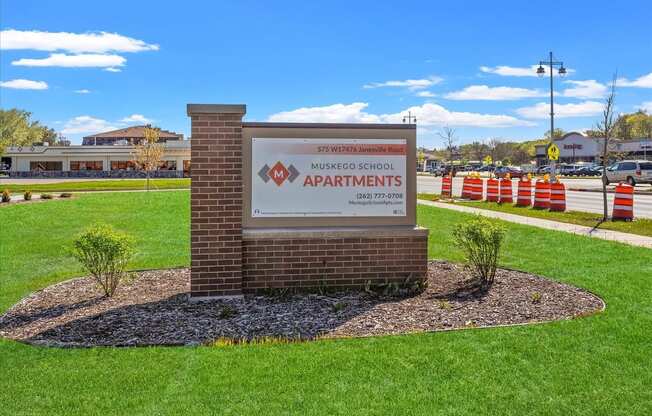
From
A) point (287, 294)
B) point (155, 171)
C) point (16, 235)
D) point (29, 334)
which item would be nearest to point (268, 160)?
point (287, 294)

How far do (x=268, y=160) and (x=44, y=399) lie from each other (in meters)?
4.33

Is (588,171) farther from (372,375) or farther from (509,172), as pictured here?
(372,375)

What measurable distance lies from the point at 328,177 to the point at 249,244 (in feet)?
4.60

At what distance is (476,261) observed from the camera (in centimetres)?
816

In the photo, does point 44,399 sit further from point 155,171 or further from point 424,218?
point 155,171

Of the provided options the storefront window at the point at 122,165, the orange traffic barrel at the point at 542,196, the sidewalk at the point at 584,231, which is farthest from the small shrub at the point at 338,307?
the storefront window at the point at 122,165

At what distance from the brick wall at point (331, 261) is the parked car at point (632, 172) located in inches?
1423

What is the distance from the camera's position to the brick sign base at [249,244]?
7410 mm

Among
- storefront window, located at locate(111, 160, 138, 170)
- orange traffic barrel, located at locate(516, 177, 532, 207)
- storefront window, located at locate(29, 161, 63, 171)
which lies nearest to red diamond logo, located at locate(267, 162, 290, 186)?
orange traffic barrel, located at locate(516, 177, 532, 207)

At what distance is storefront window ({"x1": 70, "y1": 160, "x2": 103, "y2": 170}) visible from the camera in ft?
254

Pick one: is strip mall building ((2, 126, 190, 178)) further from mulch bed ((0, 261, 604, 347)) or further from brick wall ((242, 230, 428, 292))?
mulch bed ((0, 261, 604, 347))

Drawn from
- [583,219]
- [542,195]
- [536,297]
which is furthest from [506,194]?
[536,297]

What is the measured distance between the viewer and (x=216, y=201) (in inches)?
293

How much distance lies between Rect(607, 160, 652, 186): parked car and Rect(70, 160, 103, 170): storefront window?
61.6m
